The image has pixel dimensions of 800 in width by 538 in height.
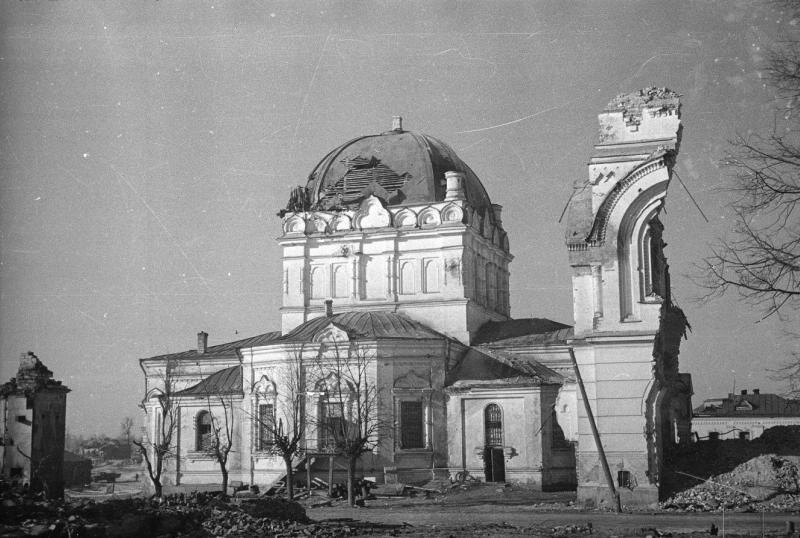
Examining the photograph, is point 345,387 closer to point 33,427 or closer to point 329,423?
point 329,423

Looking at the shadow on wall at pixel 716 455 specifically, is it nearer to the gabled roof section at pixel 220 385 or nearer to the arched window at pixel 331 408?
the arched window at pixel 331 408

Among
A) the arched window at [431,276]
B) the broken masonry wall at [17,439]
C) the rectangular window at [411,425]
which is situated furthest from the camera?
the arched window at [431,276]

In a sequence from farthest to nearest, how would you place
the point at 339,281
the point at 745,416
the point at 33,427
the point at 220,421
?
the point at 745,416, the point at 339,281, the point at 220,421, the point at 33,427

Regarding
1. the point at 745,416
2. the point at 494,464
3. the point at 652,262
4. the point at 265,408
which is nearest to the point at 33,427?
the point at 652,262

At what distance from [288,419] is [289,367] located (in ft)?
7.00

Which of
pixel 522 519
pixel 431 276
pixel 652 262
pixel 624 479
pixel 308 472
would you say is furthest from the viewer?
pixel 431 276

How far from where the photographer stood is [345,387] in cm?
4312

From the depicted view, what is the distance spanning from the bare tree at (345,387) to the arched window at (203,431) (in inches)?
296

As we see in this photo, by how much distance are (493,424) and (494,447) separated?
3.11ft

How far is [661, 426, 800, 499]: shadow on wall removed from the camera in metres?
31.2

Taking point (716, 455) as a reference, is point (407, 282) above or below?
above

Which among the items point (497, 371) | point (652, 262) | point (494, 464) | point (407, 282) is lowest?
point (494, 464)

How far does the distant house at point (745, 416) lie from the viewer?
194ft

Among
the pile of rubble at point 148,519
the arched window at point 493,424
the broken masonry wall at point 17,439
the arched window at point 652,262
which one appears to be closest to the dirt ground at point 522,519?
the pile of rubble at point 148,519
